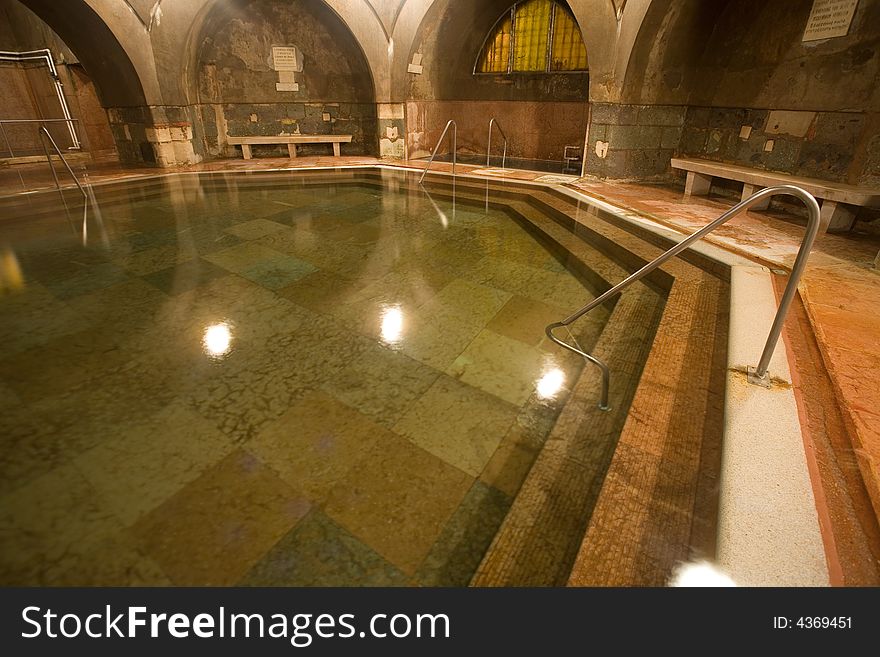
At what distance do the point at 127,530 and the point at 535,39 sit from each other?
10.5 meters

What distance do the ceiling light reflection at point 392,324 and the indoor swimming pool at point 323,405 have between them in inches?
0.9

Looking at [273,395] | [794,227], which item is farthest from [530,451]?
[794,227]

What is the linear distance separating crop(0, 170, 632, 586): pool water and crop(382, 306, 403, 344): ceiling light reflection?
0.02 m

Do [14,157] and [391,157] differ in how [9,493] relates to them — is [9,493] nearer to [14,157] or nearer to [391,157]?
[391,157]

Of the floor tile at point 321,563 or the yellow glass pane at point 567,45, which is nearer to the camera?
the floor tile at point 321,563

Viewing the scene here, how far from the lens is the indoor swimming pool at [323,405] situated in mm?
1504

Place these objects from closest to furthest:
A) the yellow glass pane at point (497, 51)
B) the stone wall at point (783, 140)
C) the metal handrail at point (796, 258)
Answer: the metal handrail at point (796, 258) < the stone wall at point (783, 140) < the yellow glass pane at point (497, 51)

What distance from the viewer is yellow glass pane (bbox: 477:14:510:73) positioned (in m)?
9.23

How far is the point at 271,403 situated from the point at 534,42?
973 cm

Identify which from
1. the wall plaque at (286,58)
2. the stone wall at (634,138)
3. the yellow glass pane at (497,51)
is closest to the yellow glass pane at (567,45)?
the yellow glass pane at (497,51)

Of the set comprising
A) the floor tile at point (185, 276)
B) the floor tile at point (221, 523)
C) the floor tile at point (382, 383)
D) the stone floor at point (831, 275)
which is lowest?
the floor tile at point (221, 523)

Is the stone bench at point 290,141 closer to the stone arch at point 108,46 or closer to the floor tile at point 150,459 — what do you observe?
the stone arch at point 108,46

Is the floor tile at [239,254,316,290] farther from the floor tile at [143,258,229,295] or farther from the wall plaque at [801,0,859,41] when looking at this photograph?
the wall plaque at [801,0,859,41]

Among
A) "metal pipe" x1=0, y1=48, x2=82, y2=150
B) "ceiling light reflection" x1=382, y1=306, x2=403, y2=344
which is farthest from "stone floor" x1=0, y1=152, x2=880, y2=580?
"metal pipe" x1=0, y1=48, x2=82, y2=150
